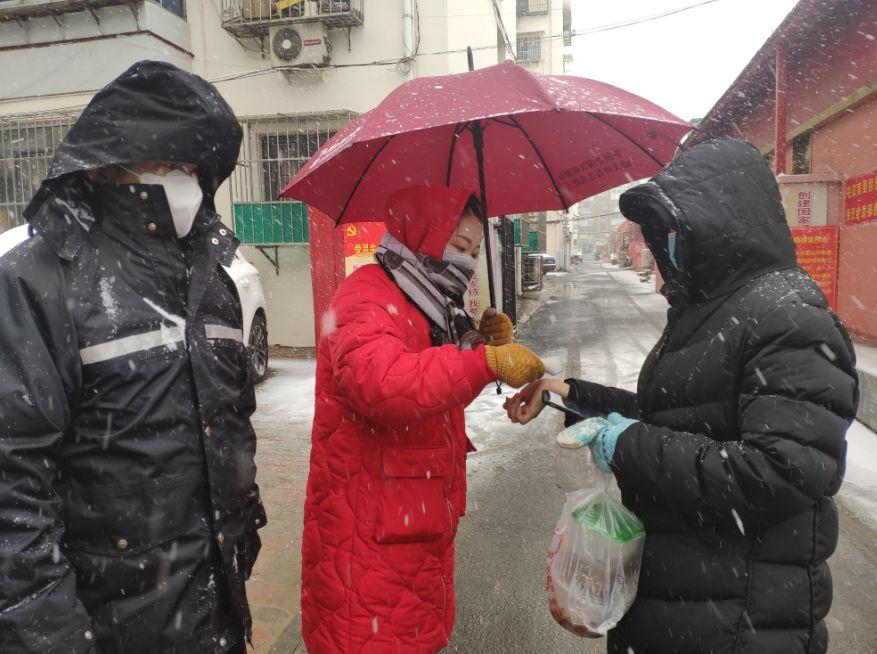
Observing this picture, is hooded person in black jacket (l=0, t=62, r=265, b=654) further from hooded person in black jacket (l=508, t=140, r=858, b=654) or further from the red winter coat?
→ hooded person in black jacket (l=508, t=140, r=858, b=654)

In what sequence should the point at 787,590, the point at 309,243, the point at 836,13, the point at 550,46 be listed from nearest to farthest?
the point at 787,590 → the point at 836,13 → the point at 309,243 → the point at 550,46

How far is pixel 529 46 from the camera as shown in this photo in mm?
37125

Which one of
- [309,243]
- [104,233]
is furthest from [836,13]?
[104,233]

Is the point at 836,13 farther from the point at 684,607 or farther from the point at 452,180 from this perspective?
the point at 684,607

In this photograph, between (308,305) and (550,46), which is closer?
(308,305)

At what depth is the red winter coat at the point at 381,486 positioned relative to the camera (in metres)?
1.86

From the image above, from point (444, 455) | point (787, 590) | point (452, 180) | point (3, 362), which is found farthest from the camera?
point (452, 180)

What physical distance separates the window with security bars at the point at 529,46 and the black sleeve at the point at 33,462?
39.1 meters

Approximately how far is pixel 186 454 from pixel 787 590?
5.09 ft

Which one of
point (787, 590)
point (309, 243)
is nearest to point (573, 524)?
point (787, 590)

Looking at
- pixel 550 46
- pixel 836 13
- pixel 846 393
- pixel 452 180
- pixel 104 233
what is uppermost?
pixel 550 46

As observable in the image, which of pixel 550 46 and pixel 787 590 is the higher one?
pixel 550 46

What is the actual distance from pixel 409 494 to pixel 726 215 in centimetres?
118

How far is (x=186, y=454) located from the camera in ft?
5.29
